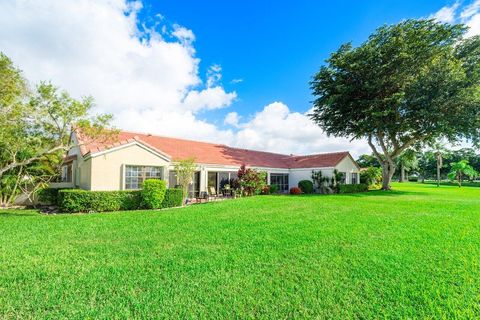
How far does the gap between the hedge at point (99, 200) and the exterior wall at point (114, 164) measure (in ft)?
4.61

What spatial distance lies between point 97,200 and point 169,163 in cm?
551

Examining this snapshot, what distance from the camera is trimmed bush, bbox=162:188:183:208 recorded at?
14102 mm

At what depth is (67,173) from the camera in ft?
62.9

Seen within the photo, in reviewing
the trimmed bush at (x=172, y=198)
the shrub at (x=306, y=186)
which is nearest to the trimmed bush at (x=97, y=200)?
the trimmed bush at (x=172, y=198)

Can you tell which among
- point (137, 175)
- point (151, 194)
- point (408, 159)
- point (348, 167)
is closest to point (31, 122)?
point (137, 175)

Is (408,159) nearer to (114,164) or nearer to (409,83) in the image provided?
(409,83)

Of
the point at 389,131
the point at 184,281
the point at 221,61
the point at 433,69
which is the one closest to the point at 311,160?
the point at 389,131

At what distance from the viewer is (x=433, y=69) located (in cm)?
2106

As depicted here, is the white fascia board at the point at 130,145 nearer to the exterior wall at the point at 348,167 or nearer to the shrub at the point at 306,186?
the shrub at the point at 306,186

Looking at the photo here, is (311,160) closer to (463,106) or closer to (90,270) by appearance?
(463,106)

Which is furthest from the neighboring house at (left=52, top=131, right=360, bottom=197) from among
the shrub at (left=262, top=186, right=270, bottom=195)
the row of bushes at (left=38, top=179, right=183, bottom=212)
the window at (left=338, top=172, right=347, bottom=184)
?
the shrub at (left=262, top=186, right=270, bottom=195)

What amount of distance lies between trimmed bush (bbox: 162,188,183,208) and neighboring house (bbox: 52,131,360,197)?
7.75ft

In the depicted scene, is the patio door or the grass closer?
the grass

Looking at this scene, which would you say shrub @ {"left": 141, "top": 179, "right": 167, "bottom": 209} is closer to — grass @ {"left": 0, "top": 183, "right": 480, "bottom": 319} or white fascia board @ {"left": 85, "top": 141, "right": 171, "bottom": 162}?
white fascia board @ {"left": 85, "top": 141, "right": 171, "bottom": 162}
